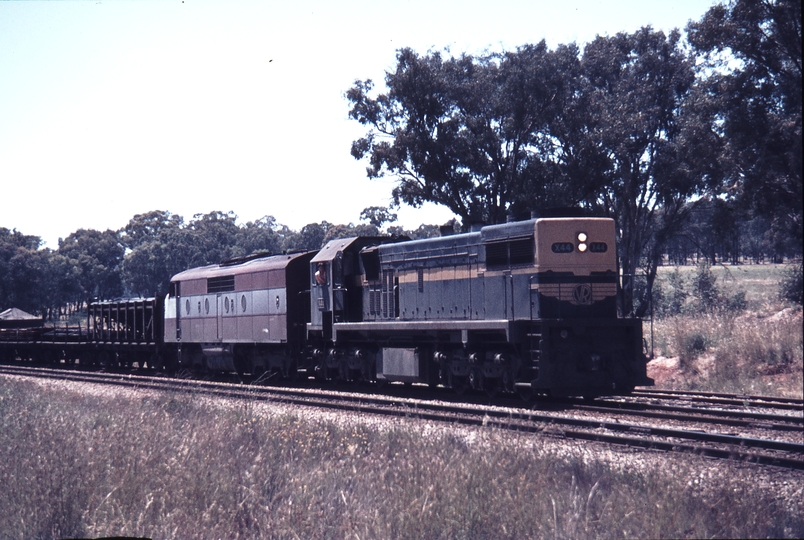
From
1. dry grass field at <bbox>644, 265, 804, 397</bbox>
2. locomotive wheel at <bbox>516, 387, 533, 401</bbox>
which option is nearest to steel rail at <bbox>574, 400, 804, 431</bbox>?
locomotive wheel at <bbox>516, 387, 533, 401</bbox>

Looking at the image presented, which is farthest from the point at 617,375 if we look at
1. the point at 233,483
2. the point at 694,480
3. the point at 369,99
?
the point at 369,99

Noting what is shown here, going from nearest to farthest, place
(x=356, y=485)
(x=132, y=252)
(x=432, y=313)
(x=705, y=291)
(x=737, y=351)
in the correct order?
(x=356, y=485) → (x=432, y=313) → (x=737, y=351) → (x=705, y=291) → (x=132, y=252)

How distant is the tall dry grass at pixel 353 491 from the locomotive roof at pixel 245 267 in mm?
11005

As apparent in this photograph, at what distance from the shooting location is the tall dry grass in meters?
6.37

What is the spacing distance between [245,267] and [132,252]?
67685 mm

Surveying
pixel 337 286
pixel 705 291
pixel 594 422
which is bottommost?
pixel 594 422

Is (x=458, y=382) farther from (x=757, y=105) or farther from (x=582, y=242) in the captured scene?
(x=757, y=105)

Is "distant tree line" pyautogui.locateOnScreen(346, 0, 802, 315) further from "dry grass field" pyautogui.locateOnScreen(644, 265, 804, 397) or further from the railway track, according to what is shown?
the railway track

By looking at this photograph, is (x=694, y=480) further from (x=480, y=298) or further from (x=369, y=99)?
(x=369, y=99)

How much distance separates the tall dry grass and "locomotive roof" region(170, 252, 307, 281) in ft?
36.1

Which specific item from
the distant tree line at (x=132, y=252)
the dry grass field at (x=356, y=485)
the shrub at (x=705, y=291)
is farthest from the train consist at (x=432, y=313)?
the distant tree line at (x=132, y=252)

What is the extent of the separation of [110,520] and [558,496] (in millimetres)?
4347

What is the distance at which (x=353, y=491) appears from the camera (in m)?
7.60

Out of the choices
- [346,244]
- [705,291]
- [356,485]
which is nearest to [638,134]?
[705,291]
